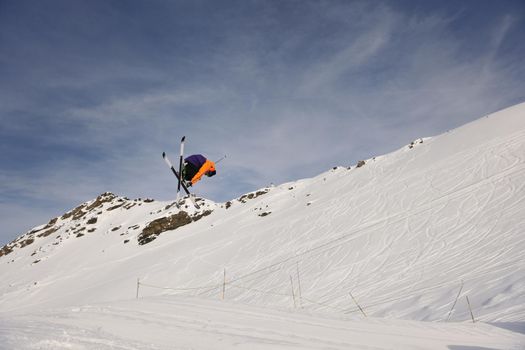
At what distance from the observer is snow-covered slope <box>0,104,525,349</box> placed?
11.7 m

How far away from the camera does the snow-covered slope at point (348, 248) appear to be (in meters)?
11.7

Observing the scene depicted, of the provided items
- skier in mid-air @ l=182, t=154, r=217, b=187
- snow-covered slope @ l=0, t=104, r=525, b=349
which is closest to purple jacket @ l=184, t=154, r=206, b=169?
skier in mid-air @ l=182, t=154, r=217, b=187

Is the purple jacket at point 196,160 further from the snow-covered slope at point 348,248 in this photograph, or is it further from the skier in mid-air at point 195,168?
the snow-covered slope at point 348,248

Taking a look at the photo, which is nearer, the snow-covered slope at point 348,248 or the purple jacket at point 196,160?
the snow-covered slope at point 348,248

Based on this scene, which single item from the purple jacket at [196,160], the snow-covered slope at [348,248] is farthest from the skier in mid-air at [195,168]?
the snow-covered slope at [348,248]

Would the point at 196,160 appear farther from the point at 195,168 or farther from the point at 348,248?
the point at 348,248

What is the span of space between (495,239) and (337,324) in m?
11.5

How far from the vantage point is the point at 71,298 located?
29.1 m

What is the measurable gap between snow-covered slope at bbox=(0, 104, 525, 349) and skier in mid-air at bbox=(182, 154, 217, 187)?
4.83 m

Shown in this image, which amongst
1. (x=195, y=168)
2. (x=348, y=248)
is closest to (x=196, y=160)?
(x=195, y=168)

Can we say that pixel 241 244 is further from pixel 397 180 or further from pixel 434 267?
pixel 434 267

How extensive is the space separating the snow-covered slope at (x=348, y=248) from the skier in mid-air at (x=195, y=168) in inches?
190

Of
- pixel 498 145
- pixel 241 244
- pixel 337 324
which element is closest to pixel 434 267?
pixel 337 324

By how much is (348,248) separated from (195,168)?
1058 cm
